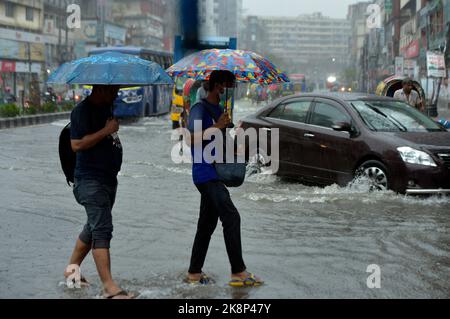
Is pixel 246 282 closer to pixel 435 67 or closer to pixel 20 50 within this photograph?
pixel 435 67

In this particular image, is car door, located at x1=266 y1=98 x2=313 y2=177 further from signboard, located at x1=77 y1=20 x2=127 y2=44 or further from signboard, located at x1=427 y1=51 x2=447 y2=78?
signboard, located at x1=77 y1=20 x2=127 y2=44

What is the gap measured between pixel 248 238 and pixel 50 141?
42.2 feet

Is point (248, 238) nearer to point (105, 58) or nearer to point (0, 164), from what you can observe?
point (105, 58)

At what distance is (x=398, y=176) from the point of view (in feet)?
32.4

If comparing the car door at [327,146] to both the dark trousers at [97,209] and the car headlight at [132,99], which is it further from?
the car headlight at [132,99]

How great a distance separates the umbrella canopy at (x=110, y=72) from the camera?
5375 mm

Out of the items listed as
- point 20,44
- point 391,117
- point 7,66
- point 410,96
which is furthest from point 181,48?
point 20,44

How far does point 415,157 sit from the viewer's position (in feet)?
32.3

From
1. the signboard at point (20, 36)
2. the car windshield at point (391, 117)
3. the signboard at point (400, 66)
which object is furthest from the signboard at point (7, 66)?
the car windshield at point (391, 117)

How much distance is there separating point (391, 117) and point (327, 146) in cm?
98

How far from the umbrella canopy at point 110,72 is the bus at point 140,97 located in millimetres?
21828

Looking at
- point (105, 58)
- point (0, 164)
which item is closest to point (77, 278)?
point (105, 58)

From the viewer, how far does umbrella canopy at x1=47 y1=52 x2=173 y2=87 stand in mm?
5375

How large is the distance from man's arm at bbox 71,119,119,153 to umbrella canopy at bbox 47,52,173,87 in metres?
0.31
